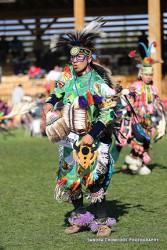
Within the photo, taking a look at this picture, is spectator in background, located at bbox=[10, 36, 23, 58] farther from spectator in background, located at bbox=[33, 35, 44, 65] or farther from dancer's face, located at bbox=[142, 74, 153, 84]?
dancer's face, located at bbox=[142, 74, 153, 84]

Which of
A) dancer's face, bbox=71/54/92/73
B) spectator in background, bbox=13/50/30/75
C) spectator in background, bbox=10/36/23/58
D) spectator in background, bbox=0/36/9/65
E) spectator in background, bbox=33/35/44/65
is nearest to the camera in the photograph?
dancer's face, bbox=71/54/92/73

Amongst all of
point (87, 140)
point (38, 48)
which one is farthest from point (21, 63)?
point (87, 140)

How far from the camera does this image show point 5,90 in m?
23.1

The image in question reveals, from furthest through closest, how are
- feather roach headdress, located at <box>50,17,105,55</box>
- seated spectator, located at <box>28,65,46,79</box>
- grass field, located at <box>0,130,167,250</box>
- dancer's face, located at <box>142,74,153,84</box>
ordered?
seated spectator, located at <box>28,65,46,79</box>
dancer's face, located at <box>142,74,153,84</box>
feather roach headdress, located at <box>50,17,105,55</box>
grass field, located at <box>0,130,167,250</box>

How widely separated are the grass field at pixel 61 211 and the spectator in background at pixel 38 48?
14.1m

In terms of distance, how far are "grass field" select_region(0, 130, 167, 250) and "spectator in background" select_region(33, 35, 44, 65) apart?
1413 cm

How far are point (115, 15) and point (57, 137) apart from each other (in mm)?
21257

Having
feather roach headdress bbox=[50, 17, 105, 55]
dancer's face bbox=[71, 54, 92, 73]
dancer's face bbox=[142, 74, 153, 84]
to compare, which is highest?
feather roach headdress bbox=[50, 17, 105, 55]

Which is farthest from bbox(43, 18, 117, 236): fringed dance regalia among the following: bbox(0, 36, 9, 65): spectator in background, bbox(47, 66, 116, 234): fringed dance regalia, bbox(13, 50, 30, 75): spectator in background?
bbox(0, 36, 9, 65): spectator in background

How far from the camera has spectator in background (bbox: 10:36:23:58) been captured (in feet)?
86.6

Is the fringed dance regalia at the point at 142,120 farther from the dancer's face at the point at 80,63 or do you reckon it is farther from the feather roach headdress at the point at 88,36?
the dancer's face at the point at 80,63

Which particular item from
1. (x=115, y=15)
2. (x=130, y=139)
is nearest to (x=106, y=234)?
(x=130, y=139)

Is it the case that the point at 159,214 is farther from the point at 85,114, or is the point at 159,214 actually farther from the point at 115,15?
the point at 115,15

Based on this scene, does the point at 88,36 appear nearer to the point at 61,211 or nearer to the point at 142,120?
the point at 61,211
